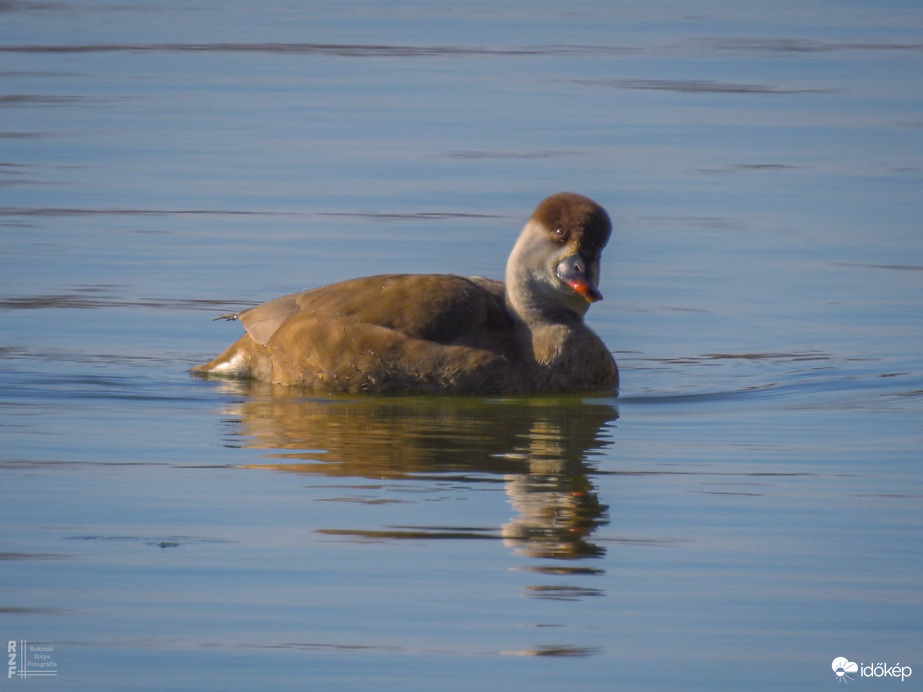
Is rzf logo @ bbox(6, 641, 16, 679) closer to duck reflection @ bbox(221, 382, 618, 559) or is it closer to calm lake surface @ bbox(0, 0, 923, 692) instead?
calm lake surface @ bbox(0, 0, 923, 692)

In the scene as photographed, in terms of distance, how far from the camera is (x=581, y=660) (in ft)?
18.7

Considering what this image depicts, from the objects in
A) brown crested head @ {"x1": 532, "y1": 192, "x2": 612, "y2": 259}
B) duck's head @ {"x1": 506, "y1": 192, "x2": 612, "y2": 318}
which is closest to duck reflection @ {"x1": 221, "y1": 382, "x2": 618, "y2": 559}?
duck's head @ {"x1": 506, "y1": 192, "x2": 612, "y2": 318}

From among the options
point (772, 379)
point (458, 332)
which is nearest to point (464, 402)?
point (458, 332)

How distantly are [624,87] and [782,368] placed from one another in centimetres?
1156

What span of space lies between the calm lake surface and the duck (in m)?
0.21

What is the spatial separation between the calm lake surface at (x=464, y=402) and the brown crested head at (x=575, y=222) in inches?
35.2

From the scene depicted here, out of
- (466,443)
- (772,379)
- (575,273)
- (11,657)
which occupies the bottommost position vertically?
(11,657)

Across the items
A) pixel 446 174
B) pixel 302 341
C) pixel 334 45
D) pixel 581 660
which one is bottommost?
pixel 581 660

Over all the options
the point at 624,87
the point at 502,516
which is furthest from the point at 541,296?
the point at 624,87

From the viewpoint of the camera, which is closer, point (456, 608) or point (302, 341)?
point (456, 608)

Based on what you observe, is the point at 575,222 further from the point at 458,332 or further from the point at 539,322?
the point at 458,332

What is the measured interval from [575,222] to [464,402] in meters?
1.20

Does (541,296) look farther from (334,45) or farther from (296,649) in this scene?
(334,45)

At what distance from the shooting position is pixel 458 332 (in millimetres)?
10148
